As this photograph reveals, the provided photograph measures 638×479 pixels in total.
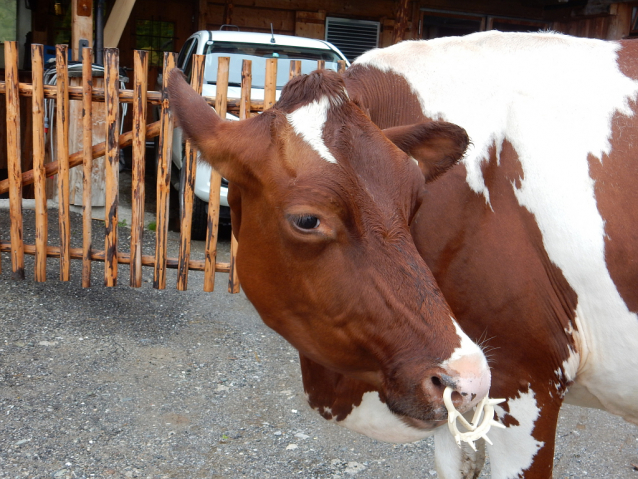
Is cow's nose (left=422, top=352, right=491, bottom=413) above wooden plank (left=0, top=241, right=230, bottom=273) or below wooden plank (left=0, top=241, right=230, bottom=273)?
above

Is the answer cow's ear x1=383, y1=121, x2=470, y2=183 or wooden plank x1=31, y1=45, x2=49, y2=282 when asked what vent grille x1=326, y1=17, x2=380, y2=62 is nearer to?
wooden plank x1=31, y1=45, x2=49, y2=282

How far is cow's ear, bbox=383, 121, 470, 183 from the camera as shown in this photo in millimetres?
1775

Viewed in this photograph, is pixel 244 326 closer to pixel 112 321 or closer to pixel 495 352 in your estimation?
pixel 112 321

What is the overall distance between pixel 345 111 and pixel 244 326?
3.25 meters

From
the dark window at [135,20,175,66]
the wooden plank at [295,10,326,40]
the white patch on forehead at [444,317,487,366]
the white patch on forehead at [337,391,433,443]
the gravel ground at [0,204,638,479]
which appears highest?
the wooden plank at [295,10,326,40]

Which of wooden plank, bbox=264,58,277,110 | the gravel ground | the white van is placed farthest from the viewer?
the white van

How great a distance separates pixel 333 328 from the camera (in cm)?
162

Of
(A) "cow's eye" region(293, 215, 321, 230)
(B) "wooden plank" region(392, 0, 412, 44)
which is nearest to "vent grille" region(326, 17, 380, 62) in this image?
(B) "wooden plank" region(392, 0, 412, 44)

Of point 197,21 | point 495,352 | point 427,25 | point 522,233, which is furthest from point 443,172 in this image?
point 427,25

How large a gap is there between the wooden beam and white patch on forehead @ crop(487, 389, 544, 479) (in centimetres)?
643

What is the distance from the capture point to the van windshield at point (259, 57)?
6.23 m

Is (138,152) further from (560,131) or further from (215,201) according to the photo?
(560,131)

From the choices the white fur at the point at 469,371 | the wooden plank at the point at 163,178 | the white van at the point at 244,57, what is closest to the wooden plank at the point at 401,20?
the white van at the point at 244,57

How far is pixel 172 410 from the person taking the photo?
136 inches
